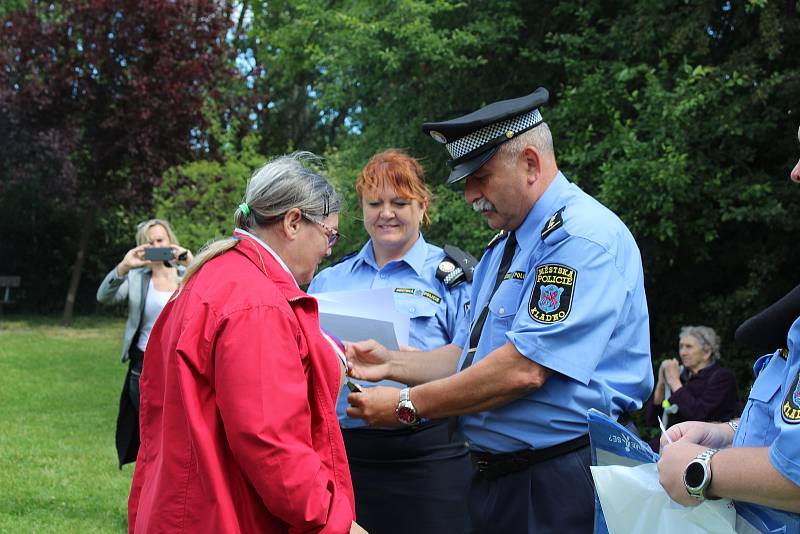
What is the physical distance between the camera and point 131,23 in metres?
17.8

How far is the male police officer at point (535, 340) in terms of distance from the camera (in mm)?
2834

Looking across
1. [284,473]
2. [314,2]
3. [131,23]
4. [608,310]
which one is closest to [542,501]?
[608,310]

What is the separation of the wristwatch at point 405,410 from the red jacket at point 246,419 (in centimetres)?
63

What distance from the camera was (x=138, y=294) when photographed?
704 centimetres

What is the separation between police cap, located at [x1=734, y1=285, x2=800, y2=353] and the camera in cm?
212

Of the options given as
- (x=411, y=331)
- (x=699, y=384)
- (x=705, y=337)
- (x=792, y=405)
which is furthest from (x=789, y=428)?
(x=705, y=337)

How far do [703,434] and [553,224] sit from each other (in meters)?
0.87

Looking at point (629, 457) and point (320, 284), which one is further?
point (320, 284)

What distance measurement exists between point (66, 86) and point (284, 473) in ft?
58.0

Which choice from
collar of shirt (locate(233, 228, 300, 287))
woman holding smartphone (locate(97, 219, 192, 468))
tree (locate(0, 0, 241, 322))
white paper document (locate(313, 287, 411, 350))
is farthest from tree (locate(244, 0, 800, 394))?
tree (locate(0, 0, 241, 322))

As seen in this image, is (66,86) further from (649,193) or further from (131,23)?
(649,193)

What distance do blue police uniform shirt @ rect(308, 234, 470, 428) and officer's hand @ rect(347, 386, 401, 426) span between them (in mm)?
617

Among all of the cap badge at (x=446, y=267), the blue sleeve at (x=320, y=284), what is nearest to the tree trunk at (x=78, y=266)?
the blue sleeve at (x=320, y=284)

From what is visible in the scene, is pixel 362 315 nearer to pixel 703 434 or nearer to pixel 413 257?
pixel 413 257
